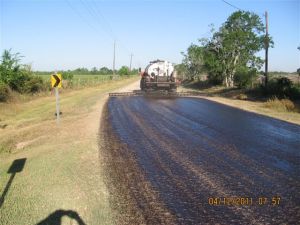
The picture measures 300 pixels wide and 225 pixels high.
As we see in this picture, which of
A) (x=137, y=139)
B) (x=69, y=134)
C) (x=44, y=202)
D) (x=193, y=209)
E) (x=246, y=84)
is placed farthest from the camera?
(x=246, y=84)

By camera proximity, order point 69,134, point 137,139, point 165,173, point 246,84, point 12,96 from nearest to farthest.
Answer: point 165,173 < point 137,139 < point 69,134 < point 12,96 < point 246,84

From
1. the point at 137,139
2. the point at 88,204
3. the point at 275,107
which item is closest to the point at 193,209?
the point at 88,204

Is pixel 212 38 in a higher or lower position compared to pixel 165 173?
higher

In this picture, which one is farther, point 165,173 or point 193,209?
point 165,173

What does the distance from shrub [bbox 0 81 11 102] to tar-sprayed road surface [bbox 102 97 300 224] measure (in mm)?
16277

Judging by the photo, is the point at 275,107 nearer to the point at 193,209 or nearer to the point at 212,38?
the point at 193,209

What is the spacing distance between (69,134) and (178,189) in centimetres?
661

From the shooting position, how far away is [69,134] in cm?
1245

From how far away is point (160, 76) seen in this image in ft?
97.3

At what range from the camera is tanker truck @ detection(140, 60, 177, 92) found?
97.0 feet

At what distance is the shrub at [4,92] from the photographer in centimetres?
2726

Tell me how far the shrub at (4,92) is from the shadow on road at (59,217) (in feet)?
76.8

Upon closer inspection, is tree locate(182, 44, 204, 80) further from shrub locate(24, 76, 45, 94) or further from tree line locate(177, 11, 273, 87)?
shrub locate(24, 76, 45, 94)

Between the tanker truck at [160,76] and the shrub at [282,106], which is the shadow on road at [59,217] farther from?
the tanker truck at [160,76]
